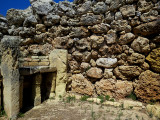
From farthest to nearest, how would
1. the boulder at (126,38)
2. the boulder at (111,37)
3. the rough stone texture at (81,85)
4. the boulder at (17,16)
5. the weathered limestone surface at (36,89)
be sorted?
1. the boulder at (17,16)
2. the rough stone texture at (81,85)
3. the boulder at (111,37)
4. the boulder at (126,38)
5. the weathered limestone surface at (36,89)

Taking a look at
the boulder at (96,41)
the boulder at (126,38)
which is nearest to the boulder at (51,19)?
the boulder at (96,41)

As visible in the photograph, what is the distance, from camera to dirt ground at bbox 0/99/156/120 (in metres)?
3.28

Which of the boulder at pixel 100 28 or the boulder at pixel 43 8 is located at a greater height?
the boulder at pixel 43 8

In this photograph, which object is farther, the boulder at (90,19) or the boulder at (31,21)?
the boulder at (31,21)

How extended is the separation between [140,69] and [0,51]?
419 centimetres

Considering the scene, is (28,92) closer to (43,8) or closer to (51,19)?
(51,19)

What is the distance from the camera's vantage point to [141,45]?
13.6 ft

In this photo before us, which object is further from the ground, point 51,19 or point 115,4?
point 115,4

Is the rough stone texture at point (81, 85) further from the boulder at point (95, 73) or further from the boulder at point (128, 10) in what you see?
the boulder at point (128, 10)

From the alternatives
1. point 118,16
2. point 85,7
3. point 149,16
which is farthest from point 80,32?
point 149,16

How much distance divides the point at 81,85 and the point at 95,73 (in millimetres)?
739

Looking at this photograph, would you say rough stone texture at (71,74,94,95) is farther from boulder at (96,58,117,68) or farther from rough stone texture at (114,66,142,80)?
rough stone texture at (114,66,142,80)

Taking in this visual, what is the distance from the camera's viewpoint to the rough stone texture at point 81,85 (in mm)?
4804

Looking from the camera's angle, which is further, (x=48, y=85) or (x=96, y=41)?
(x=48, y=85)
